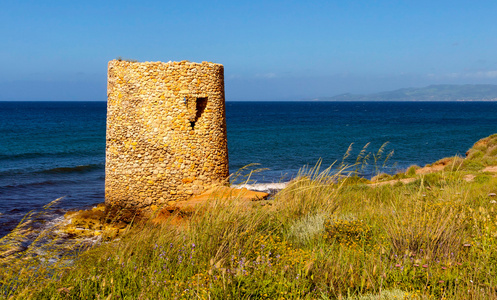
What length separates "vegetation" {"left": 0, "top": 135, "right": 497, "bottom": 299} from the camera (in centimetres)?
401

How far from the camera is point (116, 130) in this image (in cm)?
1227

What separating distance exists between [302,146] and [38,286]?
36846 mm

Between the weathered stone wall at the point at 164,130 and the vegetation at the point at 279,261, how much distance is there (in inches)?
219

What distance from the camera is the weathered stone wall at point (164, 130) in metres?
11.7

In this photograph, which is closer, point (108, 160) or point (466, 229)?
point (466, 229)

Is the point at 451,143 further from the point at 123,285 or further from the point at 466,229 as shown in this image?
the point at 123,285

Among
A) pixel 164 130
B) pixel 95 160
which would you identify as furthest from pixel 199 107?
pixel 95 160

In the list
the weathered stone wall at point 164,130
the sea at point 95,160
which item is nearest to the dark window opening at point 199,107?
the weathered stone wall at point 164,130

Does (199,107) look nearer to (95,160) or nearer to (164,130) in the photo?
(164,130)

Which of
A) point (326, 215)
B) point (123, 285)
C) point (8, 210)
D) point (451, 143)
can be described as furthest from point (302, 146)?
point (123, 285)

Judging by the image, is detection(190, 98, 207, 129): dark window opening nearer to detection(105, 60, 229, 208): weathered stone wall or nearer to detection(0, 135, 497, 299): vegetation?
detection(105, 60, 229, 208): weathered stone wall

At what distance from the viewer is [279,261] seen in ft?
15.4

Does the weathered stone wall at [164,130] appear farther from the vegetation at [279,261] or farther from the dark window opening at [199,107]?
the vegetation at [279,261]

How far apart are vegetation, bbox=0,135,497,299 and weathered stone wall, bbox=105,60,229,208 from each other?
5.55m
